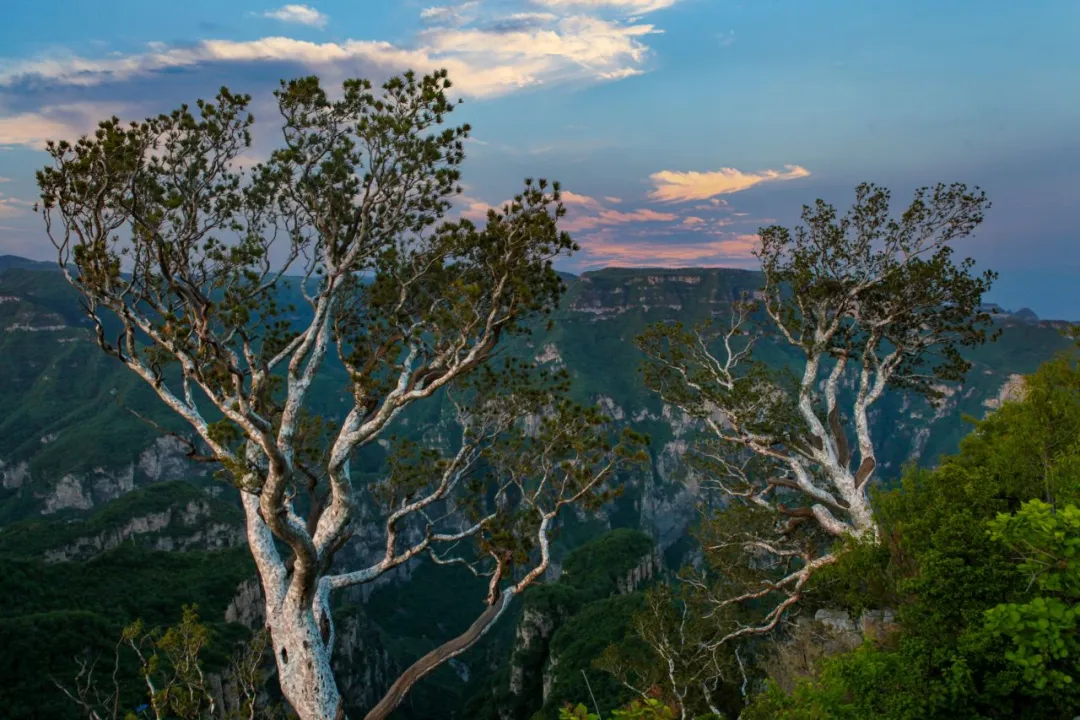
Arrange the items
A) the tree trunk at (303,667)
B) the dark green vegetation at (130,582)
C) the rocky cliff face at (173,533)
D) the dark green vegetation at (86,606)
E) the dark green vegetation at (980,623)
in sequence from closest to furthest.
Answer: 1. the dark green vegetation at (980,623)
2. the tree trunk at (303,667)
3. the dark green vegetation at (86,606)
4. the dark green vegetation at (130,582)
5. the rocky cliff face at (173,533)

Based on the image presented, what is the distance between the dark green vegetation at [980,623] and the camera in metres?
7.66

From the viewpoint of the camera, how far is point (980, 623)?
907 cm

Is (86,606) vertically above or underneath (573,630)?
above

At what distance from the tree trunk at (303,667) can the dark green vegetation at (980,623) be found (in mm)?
9144

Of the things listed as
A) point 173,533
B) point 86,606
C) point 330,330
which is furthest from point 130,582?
point 330,330

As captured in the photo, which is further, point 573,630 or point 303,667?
point 573,630

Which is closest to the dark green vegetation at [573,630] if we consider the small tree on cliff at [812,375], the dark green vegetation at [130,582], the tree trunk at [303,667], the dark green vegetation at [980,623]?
the dark green vegetation at [130,582]

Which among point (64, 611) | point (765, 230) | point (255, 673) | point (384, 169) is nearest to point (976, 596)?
point (255, 673)

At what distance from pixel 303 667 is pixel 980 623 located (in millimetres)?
13207

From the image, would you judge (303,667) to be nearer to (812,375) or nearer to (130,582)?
(812,375)

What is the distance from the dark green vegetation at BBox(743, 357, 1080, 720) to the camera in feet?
25.1

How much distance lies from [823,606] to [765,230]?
17966 millimetres

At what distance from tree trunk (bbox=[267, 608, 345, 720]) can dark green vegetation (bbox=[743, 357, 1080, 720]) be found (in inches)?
360

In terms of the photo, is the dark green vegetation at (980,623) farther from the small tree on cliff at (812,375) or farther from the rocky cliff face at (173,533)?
the rocky cliff face at (173,533)
